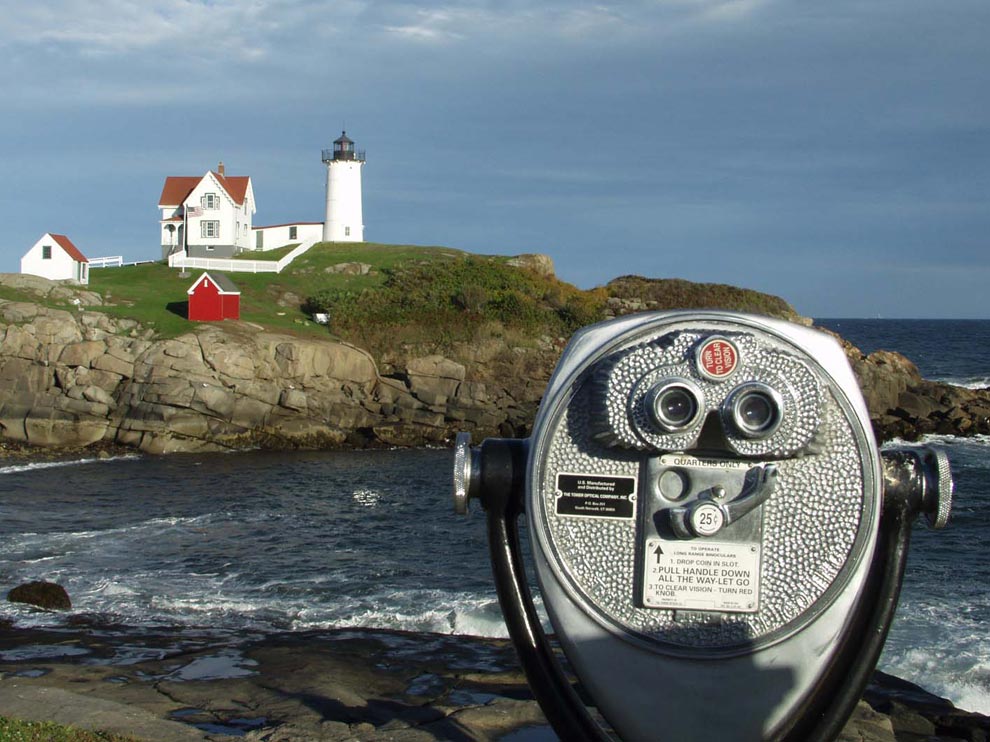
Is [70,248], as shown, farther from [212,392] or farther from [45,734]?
[45,734]

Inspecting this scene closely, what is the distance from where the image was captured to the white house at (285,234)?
5934cm

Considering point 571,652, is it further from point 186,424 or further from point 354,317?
point 354,317

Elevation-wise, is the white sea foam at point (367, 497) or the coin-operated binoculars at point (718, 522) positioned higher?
the coin-operated binoculars at point (718, 522)

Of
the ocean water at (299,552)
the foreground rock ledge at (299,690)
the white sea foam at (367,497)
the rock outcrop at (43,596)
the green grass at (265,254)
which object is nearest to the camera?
the foreground rock ledge at (299,690)

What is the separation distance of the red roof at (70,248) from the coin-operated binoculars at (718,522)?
4630cm

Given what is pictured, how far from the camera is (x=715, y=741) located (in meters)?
3.54

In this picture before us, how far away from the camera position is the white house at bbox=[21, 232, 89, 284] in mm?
45906

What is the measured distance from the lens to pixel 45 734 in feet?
18.7

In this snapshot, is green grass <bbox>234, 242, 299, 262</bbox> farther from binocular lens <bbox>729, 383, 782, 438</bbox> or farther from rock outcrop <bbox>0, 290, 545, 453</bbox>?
binocular lens <bbox>729, 383, 782, 438</bbox>

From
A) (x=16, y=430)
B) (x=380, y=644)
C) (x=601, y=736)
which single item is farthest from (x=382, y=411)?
(x=601, y=736)

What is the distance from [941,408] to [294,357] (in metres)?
23.0

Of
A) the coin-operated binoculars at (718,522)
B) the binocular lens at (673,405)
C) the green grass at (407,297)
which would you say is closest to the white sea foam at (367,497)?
the green grass at (407,297)

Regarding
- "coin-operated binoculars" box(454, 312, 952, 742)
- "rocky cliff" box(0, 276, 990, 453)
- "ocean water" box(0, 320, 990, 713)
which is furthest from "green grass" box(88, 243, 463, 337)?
"coin-operated binoculars" box(454, 312, 952, 742)

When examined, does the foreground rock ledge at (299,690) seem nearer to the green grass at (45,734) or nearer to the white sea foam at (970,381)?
the green grass at (45,734)
